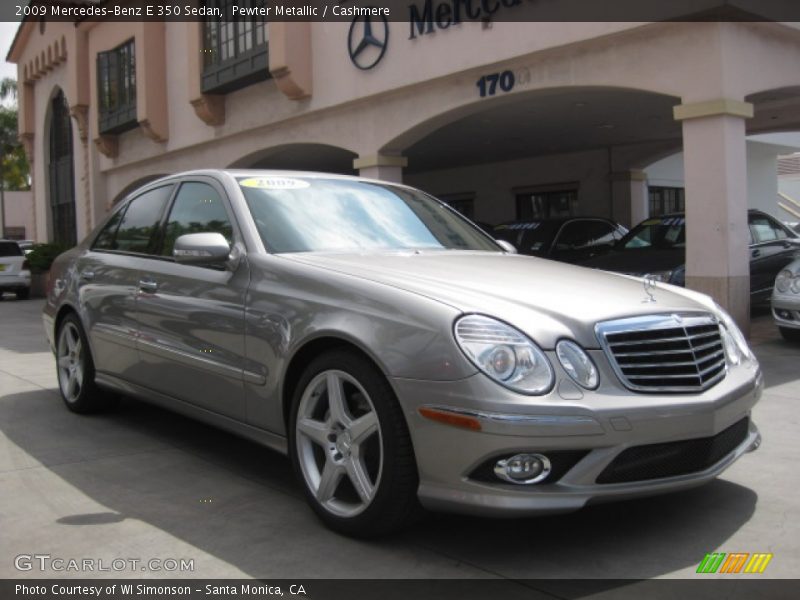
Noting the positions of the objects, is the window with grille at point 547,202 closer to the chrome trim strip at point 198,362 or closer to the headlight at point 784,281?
the headlight at point 784,281

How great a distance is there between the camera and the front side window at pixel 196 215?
14.7 ft

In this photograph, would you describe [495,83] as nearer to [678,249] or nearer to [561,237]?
[561,237]

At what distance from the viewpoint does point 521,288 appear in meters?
3.52

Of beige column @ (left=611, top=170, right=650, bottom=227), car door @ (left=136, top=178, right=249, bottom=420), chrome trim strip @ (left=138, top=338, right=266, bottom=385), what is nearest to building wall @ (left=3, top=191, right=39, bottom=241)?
beige column @ (left=611, top=170, right=650, bottom=227)

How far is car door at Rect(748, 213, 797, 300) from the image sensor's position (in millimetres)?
11156

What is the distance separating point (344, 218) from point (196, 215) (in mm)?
907

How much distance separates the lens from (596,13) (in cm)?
1003

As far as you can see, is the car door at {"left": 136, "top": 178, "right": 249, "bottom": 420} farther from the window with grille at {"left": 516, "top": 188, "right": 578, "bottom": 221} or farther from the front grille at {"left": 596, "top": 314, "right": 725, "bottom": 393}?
the window with grille at {"left": 516, "top": 188, "right": 578, "bottom": 221}

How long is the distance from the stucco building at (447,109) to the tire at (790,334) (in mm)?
543

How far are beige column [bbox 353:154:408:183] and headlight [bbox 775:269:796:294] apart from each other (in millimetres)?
6680

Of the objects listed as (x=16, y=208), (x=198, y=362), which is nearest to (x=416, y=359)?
(x=198, y=362)

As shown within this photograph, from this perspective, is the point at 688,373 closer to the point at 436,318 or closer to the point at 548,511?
the point at 548,511

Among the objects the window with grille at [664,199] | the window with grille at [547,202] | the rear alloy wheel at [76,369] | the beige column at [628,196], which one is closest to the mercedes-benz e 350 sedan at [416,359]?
the rear alloy wheel at [76,369]

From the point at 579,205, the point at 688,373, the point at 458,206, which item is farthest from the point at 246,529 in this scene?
the point at 458,206
